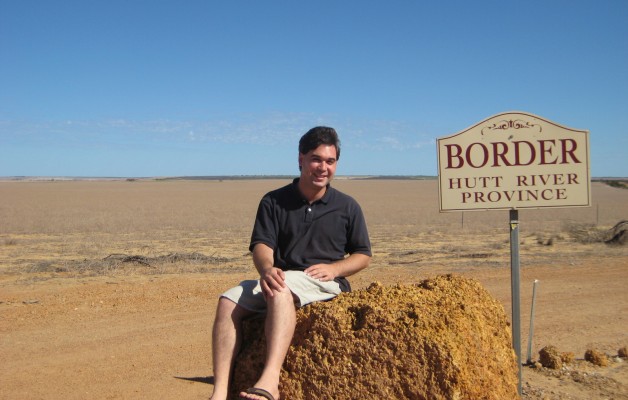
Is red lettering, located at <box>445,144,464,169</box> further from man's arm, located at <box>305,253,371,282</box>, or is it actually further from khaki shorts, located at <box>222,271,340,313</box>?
khaki shorts, located at <box>222,271,340,313</box>

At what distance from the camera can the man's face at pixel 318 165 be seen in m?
3.64

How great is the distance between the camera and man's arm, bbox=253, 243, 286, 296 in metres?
3.25

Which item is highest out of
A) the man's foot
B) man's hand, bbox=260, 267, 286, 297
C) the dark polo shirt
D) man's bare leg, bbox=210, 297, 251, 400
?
the dark polo shirt

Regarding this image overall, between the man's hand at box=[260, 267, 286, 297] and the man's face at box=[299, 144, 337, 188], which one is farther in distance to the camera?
the man's face at box=[299, 144, 337, 188]

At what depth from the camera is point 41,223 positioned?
85.0 feet

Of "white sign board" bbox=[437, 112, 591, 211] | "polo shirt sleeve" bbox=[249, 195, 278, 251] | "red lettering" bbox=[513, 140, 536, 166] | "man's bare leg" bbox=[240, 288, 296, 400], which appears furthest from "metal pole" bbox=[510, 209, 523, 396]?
"man's bare leg" bbox=[240, 288, 296, 400]

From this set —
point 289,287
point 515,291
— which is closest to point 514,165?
point 515,291

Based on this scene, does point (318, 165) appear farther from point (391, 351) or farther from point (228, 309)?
point (391, 351)

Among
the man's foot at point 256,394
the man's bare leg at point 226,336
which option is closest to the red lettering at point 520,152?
the man's bare leg at point 226,336

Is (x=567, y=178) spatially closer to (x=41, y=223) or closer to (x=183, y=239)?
(x=183, y=239)

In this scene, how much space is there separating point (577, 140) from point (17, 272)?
10.1 m

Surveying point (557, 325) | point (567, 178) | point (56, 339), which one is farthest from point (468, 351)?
point (56, 339)

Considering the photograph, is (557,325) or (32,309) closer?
(557,325)

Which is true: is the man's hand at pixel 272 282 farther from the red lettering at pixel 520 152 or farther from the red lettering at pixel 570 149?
the red lettering at pixel 570 149
